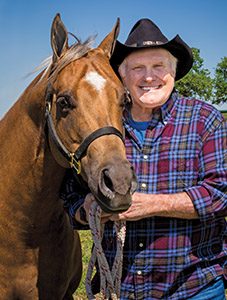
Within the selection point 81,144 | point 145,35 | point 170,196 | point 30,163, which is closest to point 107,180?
point 81,144

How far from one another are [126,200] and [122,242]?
0.44 m

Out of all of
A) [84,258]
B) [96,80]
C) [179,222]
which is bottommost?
[84,258]

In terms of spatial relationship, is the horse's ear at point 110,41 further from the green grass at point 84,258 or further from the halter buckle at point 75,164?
the green grass at point 84,258

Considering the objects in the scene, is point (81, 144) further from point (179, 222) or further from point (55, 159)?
point (179, 222)

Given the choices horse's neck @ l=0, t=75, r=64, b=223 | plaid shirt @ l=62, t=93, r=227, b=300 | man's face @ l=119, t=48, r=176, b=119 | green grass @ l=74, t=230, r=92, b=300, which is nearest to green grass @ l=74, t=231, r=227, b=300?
green grass @ l=74, t=230, r=92, b=300

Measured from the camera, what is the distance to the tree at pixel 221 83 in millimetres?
61562

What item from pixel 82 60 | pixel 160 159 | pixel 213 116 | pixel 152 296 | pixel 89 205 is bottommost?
pixel 152 296

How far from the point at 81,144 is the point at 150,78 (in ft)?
2.18

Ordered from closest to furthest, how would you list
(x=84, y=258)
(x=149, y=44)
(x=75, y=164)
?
(x=75, y=164) < (x=149, y=44) < (x=84, y=258)

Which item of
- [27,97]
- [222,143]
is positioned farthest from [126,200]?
[27,97]

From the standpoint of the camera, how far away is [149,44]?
112 inches

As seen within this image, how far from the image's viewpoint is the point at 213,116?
2760 millimetres

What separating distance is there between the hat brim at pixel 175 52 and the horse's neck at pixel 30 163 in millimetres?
582

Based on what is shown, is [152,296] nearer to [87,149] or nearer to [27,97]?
[87,149]
